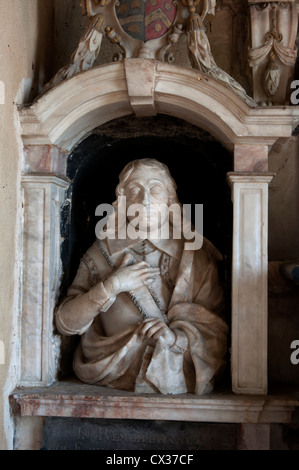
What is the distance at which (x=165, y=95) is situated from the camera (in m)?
3.88

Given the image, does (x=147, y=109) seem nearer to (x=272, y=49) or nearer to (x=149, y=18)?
(x=149, y=18)

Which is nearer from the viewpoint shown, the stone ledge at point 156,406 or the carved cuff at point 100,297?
the stone ledge at point 156,406

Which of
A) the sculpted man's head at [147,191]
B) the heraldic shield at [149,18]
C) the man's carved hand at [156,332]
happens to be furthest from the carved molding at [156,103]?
the man's carved hand at [156,332]

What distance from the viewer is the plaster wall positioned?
3.61 meters

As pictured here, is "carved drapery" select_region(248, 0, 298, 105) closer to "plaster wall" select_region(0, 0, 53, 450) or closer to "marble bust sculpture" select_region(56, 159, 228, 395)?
"marble bust sculpture" select_region(56, 159, 228, 395)

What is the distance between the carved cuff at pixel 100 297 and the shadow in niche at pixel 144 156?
42 cm

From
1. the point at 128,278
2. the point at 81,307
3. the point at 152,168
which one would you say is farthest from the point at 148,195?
the point at 81,307

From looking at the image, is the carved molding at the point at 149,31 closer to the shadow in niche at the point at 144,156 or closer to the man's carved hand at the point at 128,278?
the shadow in niche at the point at 144,156

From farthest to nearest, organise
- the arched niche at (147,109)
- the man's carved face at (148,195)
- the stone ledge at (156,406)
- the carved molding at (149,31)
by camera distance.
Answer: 1. the man's carved face at (148,195)
2. the carved molding at (149,31)
3. the arched niche at (147,109)
4. the stone ledge at (156,406)

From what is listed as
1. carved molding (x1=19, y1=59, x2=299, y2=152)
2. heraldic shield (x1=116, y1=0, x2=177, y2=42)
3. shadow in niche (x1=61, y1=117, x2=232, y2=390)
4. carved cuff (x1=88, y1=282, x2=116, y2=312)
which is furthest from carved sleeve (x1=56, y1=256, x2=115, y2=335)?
heraldic shield (x1=116, y1=0, x2=177, y2=42)

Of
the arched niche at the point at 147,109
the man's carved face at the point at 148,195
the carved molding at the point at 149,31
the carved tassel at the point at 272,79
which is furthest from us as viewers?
the carved tassel at the point at 272,79

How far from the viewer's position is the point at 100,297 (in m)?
3.77

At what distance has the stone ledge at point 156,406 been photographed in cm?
361

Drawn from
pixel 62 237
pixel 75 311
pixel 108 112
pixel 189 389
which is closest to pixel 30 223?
pixel 62 237
